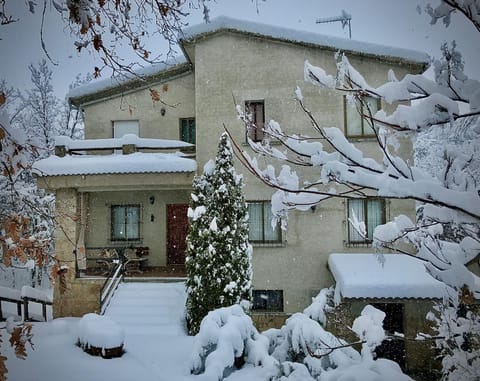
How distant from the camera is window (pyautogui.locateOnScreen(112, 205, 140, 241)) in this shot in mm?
16359

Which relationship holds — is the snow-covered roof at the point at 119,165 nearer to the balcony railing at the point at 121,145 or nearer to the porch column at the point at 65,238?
the balcony railing at the point at 121,145

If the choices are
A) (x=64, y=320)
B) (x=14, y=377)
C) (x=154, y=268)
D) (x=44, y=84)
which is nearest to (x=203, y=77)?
(x=154, y=268)

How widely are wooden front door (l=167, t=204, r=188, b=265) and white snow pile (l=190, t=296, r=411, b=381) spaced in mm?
8023

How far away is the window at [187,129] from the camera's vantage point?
15938mm

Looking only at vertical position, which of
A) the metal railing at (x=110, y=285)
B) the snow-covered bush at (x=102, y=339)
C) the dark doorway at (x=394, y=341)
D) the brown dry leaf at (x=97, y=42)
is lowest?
the dark doorway at (x=394, y=341)

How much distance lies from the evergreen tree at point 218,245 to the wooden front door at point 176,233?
4.94 metres

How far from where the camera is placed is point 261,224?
13.3 meters

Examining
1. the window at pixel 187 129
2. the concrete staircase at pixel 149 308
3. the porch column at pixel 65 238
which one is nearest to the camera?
the concrete staircase at pixel 149 308

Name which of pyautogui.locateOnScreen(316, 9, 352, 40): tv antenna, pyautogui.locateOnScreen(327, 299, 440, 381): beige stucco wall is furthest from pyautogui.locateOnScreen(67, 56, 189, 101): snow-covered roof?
pyautogui.locateOnScreen(327, 299, 440, 381): beige stucco wall

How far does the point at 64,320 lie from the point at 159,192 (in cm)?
639

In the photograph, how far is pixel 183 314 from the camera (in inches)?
463

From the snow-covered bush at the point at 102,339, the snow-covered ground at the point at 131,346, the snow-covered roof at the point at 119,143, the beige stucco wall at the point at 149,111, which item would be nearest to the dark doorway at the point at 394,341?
the snow-covered ground at the point at 131,346

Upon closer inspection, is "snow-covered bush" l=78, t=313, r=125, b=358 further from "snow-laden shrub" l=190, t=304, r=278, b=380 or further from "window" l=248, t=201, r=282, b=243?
"window" l=248, t=201, r=282, b=243

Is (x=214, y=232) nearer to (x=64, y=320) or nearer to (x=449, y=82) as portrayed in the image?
(x=64, y=320)
